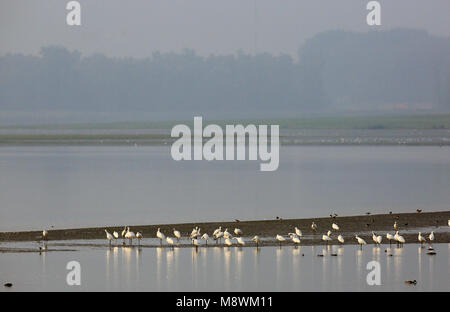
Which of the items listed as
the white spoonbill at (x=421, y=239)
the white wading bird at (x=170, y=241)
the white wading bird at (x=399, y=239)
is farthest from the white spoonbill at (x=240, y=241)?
the white spoonbill at (x=421, y=239)

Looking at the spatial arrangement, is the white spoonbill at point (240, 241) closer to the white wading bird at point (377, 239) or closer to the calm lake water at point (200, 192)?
the white wading bird at point (377, 239)

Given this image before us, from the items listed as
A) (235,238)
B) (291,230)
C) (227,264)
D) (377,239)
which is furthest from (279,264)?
(291,230)

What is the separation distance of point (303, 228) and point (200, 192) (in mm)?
17323

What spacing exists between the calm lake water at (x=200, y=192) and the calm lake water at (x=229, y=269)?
735 centimetres

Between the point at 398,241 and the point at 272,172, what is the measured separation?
127 feet

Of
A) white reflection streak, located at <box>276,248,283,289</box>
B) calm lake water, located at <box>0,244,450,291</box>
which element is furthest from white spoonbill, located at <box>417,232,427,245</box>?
white reflection streak, located at <box>276,248,283,289</box>

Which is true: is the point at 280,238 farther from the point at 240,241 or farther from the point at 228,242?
the point at 228,242

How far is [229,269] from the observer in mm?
19578

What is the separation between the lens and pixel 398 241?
2227 centimetres

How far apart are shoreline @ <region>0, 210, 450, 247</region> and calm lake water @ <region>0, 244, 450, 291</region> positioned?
1310mm

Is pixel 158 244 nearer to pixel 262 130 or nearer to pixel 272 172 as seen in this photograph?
pixel 272 172

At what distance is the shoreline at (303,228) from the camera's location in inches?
934

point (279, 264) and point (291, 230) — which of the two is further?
point (291, 230)
